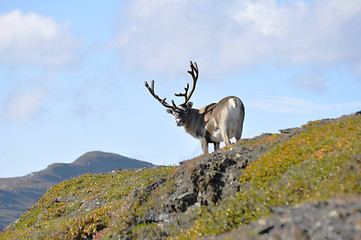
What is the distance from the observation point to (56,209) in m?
24.8

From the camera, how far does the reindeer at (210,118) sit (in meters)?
24.1

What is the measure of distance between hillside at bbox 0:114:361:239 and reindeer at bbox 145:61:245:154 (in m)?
2.77

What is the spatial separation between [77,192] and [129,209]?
1080 centimetres

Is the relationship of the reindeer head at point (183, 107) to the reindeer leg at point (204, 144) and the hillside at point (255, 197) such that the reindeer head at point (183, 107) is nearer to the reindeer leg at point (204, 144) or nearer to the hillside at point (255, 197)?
the reindeer leg at point (204, 144)

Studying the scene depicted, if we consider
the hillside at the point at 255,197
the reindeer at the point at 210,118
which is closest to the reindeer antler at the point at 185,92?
the reindeer at the point at 210,118

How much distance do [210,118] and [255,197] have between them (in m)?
11.6

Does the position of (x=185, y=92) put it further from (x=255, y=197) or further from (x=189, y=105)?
(x=255, y=197)

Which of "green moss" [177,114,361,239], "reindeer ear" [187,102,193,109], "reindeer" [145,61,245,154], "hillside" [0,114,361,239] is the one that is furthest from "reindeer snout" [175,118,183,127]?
"green moss" [177,114,361,239]

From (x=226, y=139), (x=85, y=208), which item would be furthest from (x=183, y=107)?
(x=85, y=208)

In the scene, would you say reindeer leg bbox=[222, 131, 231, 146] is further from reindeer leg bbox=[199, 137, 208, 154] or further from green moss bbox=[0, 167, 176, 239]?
green moss bbox=[0, 167, 176, 239]

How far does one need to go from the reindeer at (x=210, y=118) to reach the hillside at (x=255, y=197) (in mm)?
2773

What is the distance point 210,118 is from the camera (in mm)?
25250

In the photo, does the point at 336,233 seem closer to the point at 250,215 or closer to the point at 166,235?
the point at 250,215

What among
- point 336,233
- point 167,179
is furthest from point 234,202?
point 336,233
